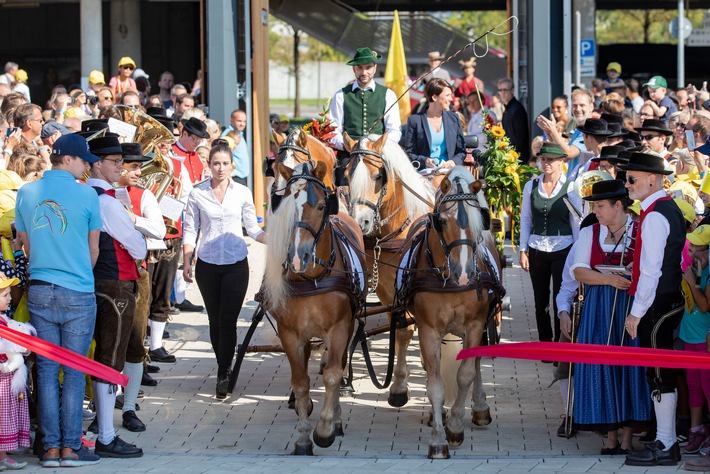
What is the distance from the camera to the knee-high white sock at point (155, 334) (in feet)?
36.6

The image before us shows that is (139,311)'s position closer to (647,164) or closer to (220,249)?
(220,249)

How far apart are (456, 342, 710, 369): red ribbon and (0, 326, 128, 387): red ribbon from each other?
8.76 feet

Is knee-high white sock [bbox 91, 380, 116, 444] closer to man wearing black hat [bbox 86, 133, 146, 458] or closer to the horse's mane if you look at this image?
man wearing black hat [bbox 86, 133, 146, 458]

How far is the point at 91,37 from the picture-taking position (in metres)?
27.0

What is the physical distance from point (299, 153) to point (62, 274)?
3.20m

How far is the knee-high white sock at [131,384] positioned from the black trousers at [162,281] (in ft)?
7.20

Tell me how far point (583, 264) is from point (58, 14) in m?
30.4

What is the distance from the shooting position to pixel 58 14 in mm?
35562

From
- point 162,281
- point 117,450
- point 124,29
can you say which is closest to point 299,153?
point 162,281

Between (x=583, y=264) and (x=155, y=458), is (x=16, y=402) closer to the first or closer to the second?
(x=155, y=458)

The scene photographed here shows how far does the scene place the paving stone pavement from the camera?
768 centimetres

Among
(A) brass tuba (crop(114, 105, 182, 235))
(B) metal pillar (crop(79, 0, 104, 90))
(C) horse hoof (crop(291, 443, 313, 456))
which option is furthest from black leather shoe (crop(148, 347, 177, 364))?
(B) metal pillar (crop(79, 0, 104, 90))

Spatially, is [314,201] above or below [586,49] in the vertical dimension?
below

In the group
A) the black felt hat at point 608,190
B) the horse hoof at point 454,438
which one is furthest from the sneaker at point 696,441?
the black felt hat at point 608,190
